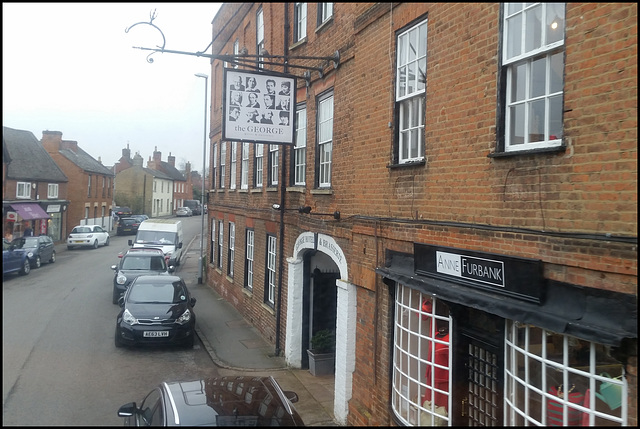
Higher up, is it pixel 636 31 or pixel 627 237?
pixel 636 31

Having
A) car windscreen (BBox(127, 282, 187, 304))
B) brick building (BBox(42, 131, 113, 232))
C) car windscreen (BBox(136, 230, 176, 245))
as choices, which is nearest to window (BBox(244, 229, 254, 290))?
car windscreen (BBox(127, 282, 187, 304))

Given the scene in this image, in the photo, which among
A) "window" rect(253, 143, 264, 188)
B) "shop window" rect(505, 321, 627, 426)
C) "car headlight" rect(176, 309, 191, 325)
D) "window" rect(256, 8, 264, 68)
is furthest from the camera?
"window" rect(253, 143, 264, 188)

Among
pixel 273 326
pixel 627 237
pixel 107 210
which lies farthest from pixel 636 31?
pixel 107 210

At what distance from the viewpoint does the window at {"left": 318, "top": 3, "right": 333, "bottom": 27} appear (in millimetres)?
9628

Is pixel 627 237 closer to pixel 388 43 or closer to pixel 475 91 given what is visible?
pixel 475 91

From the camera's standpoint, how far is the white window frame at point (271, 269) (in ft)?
42.1

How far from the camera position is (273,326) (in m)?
12.3

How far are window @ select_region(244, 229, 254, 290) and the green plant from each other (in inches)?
199

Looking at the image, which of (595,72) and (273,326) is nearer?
(595,72)

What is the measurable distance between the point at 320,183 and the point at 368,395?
4301 mm

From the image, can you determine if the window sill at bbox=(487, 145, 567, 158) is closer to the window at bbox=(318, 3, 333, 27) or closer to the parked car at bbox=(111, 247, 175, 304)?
the window at bbox=(318, 3, 333, 27)

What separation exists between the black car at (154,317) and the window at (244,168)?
14.5ft

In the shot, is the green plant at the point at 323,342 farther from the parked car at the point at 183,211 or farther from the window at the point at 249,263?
the parked car at the point at 183,211

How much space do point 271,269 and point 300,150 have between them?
3.56m
